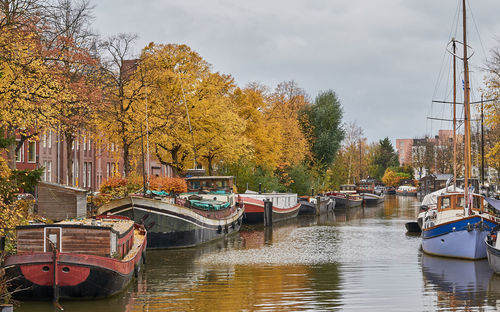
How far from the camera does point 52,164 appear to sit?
72.7m

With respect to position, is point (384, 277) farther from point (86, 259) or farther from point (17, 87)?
point (17, 87)

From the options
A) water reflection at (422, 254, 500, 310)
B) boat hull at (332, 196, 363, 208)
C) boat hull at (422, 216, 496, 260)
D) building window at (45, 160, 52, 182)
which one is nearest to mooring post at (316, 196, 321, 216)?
boat hull at (332, 196, 363, 208)

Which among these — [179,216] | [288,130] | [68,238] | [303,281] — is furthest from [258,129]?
[68,238]

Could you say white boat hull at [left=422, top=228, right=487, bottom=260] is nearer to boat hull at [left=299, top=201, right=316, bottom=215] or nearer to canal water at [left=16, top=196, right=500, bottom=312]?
canal water at [left=16, top=196, right=500, bottom=312]

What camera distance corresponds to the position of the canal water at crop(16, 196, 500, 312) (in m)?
24.3

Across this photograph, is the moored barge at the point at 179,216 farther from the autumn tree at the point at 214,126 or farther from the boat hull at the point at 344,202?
the boat hull at the point at 344,202

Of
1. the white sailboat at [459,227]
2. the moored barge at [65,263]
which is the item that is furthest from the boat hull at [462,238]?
the moored barge at [65,263]

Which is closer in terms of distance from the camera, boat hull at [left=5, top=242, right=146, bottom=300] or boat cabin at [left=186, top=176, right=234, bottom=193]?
boat hull at [left=5, top=242, right=146, bottom=300]

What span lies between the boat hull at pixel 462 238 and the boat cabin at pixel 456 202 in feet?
9.30

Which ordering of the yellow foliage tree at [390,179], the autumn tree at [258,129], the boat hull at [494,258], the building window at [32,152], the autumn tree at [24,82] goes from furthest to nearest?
the yellow foliage tree at [390,179] < the autumn tree at [258,129] < the building window at [32,152] < the autumn tree at [24,82] < the boat hull at [494,258]

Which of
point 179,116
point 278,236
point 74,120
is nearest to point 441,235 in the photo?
point 278,236

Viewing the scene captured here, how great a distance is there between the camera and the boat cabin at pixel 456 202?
38.4 m

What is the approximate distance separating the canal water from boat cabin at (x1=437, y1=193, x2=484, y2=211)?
2.97 meters

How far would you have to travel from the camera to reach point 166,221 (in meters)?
39.6
